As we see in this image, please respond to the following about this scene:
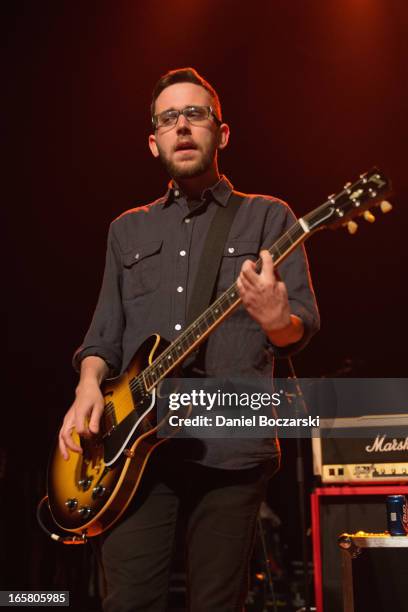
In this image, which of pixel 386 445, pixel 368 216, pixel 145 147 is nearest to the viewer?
pixel 368 216

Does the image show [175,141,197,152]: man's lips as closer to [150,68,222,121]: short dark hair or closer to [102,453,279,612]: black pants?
[150,68,222,121]: short dark hair

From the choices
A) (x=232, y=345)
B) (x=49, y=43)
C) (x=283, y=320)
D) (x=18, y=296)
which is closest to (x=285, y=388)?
(x=232, y=345)

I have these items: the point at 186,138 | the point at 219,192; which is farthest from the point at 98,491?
the point at 186,138

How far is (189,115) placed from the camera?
2.25m

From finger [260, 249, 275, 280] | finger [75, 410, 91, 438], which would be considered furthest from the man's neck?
finger [75, 410, 91, 438]

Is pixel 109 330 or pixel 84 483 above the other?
pixel 109 330

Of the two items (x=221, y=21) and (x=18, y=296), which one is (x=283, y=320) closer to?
(x=221, y=21)

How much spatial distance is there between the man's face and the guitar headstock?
0.51 m

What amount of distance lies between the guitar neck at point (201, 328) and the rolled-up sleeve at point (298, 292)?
7 centimetres

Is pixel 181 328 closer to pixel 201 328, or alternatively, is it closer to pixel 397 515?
pixel 201 328

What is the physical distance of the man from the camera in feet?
6.00

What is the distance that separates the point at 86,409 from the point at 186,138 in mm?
873

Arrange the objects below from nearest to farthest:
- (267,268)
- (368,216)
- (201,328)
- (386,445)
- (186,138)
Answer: (267,268) < (368,216) < (201,328) < (186,138) < (386,445)

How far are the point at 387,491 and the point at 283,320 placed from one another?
139 cm
